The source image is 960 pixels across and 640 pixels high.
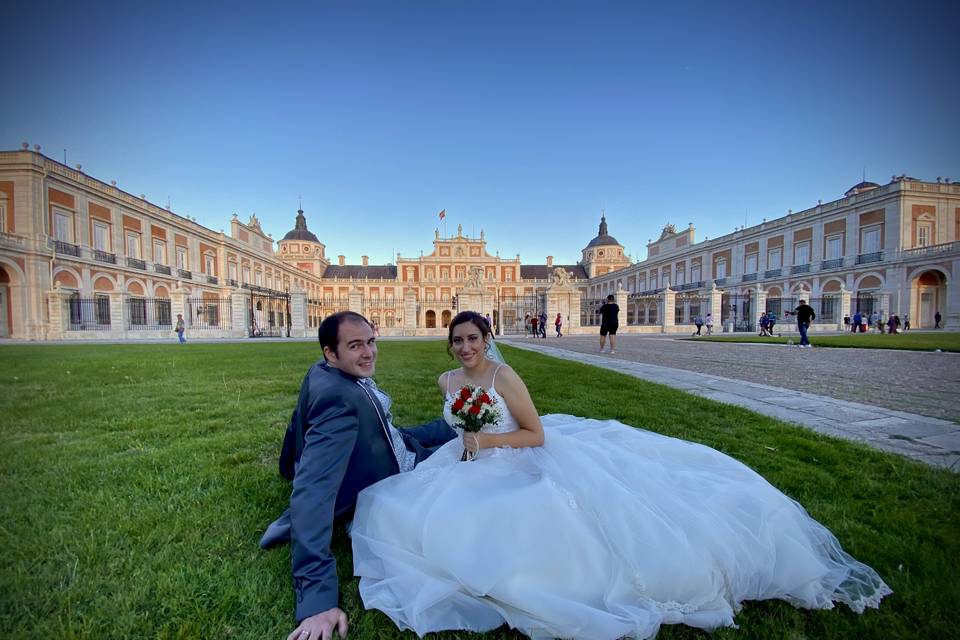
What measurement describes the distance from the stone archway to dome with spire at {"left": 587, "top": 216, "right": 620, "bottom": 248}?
37.8 metres

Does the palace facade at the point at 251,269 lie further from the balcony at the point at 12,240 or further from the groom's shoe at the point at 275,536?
the groom's shoe at the point at 275,536

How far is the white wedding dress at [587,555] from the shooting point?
48.6 inches

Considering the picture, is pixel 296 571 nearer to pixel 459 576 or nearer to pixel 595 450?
pixel 459 576

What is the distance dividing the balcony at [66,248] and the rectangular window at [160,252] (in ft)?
21.0

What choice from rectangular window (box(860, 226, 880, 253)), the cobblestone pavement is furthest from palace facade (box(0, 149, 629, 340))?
rectangular window (box(860, 226, 880, 253))

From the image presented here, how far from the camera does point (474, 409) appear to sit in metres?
1.78

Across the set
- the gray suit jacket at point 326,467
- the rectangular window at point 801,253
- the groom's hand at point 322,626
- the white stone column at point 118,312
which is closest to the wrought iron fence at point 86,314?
the white stone column at point 118,312

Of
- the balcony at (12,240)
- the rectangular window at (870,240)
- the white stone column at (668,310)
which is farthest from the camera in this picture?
the rectangular window at (870,240)

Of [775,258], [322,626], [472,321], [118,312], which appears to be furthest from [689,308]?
[118,312]

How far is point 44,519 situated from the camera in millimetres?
1833

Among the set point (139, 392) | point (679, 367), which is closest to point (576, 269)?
point (679, 367)

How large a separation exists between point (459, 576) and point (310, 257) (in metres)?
60.9

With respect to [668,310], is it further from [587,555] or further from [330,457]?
[330,457]

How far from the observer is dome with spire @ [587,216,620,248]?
5931cm
